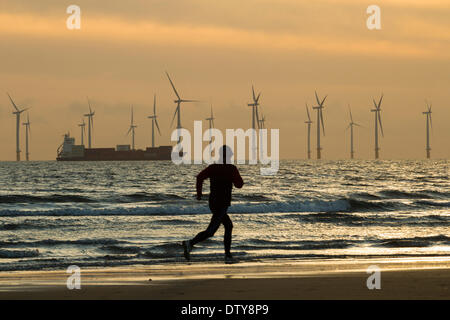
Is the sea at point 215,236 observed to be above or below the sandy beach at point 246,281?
below

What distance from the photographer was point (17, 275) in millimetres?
14211

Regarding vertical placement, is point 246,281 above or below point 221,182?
below

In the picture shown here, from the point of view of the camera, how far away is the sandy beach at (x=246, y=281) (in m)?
10.4

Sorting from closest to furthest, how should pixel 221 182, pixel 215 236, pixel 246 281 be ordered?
pixel 246 281 → pixel 221 182 → pixel 215 236

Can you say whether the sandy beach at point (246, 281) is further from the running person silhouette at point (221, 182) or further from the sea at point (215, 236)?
the sea at point (215, 236)

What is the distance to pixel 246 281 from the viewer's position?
12.1m

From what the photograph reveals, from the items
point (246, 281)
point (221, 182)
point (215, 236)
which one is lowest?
point (215, 236)

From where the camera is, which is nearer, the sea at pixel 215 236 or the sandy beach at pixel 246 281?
the sandy beach at pixel 246 281

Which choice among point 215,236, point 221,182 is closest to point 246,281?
point 221,182

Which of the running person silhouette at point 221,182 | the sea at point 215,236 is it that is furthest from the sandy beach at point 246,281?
the sea at point 215,236

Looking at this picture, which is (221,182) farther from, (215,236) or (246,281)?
(215,236)

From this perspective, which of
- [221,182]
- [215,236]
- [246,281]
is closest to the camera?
[246,281]

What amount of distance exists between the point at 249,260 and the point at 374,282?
17.1ft
